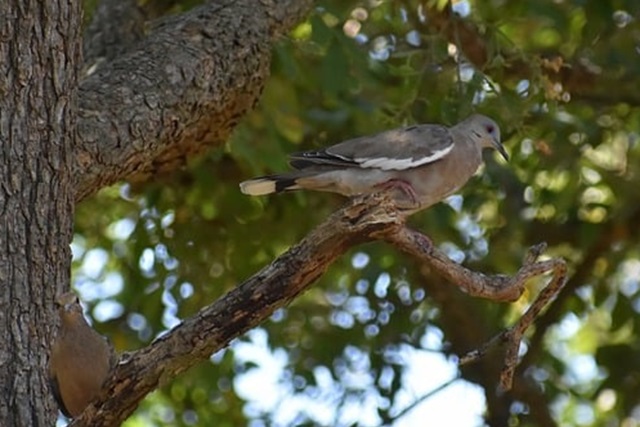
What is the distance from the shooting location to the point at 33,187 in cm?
470

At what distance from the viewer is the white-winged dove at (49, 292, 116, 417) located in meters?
4.66

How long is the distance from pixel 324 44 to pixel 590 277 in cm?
260

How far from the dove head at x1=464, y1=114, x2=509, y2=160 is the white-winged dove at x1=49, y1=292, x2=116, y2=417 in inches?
102

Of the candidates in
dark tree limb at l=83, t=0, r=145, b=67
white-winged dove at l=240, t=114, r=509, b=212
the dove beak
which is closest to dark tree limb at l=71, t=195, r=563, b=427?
white-winged dove at l=240, t=114, r=509, b=212

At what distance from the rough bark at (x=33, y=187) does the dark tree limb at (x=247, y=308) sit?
259 millimetres

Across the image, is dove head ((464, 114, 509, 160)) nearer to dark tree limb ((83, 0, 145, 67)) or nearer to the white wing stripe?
the white wing stripe

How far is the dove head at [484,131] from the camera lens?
693cm

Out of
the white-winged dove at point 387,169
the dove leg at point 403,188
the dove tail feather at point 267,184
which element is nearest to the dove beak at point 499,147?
the white-winged dove at point 387,169

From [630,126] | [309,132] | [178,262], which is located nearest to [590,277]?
[630,126]

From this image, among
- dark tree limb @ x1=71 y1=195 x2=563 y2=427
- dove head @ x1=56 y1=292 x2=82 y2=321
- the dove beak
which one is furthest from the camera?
the dove beak

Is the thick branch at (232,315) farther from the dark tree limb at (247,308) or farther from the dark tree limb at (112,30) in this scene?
the dark tree limb at (112,30)

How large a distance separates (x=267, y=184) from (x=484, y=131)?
4.11 ft

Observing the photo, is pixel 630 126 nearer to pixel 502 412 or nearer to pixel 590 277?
pixel 590 277

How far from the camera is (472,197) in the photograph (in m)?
7.54
